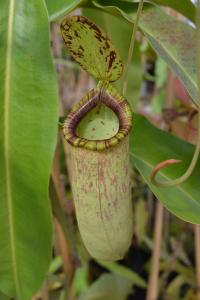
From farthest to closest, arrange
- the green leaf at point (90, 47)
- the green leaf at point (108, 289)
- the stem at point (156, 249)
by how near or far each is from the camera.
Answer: the green leaf at point (108, 289) < the stem at point (156, 249) < the green leaf at point (90, 47)

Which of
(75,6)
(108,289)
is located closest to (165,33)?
(75,6)

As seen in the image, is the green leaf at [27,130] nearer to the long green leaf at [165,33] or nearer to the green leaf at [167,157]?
the long green leaf at [165,33]

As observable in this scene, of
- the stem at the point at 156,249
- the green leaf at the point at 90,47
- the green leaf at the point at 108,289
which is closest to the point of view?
the green leaf at the point at 90,47

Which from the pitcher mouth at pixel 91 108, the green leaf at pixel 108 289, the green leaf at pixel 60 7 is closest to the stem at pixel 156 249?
the green leaf at pixel 108 289

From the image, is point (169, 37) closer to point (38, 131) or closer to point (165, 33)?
point (165, 33)

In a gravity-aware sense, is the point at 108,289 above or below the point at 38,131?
below

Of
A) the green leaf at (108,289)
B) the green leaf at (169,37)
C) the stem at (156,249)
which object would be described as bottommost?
the green leaf at (108,289)

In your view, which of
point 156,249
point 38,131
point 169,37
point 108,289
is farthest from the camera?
point 108,289

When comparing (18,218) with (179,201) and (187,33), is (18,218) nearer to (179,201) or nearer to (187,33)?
(179,201)
